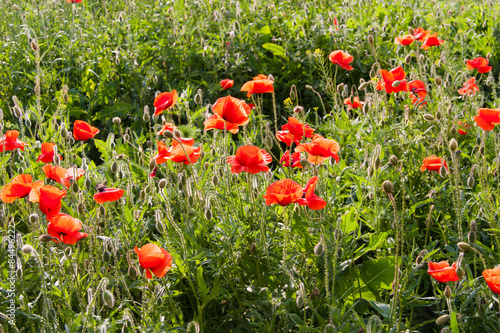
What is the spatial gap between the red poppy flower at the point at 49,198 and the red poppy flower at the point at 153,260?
0.37 meters

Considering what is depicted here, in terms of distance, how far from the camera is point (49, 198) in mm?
1647

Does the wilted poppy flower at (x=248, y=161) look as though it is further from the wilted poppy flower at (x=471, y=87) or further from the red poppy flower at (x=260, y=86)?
the wilted poppy flower at (x=471, y=87)

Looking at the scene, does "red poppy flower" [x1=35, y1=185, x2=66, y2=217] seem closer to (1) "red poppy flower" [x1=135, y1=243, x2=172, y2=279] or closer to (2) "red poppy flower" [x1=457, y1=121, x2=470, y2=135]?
(1) "red poppy flower" [x1=135, y1=243, x2=172, y2=279]

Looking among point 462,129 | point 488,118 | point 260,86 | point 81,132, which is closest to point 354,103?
point 462,129

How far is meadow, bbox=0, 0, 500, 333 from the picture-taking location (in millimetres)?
1718

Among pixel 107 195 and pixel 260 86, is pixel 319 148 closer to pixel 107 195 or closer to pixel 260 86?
pixel 260 86

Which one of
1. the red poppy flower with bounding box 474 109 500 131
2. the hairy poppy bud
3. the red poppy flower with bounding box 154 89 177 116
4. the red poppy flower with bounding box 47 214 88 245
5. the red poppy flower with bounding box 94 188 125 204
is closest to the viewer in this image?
the hairy poppy bud

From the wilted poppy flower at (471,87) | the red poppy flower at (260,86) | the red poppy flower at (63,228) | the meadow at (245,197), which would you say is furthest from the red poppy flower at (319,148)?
the wilted poppy flower at (471,87)

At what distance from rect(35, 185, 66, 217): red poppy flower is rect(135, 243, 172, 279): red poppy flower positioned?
366 millimetres

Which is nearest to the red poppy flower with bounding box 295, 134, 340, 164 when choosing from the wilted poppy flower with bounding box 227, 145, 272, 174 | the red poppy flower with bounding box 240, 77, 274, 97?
the wilted poppy flower with bounding box 227, 145, 272, 174

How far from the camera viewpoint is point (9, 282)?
68.7 inches

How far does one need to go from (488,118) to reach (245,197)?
1.05 metres

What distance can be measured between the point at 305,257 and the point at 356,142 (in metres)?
0.94

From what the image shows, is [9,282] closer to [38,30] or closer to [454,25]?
[38,30]
